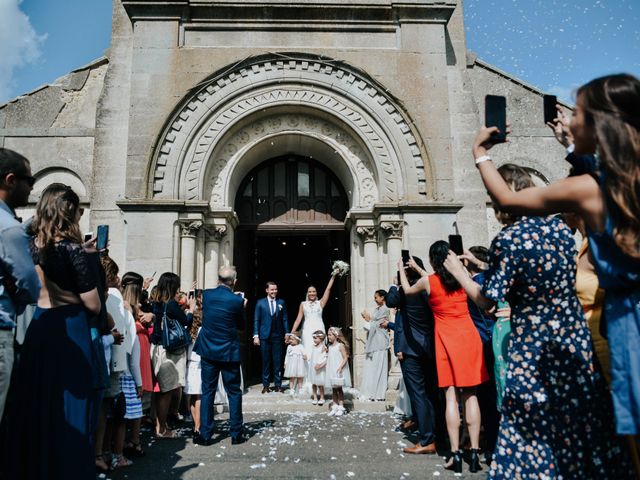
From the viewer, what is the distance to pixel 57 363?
A: 2.98 m

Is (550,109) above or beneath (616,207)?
above

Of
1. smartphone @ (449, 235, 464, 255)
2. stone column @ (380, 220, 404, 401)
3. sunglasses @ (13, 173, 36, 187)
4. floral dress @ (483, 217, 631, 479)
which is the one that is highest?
stone column @ (380, 220, 404, 401)

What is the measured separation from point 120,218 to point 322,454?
6333 mm

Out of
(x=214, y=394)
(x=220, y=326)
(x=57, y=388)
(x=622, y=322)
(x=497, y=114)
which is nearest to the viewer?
(x=622, y=322)

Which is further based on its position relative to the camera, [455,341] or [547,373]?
[455,341]

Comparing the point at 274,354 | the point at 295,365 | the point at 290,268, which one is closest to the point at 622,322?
the point at 295,365

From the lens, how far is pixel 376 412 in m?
7.76

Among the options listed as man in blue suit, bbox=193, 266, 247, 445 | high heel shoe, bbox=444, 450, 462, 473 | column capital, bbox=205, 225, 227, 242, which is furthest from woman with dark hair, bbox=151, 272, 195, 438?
high heel shoe, bbox=444, 450, 462, 473

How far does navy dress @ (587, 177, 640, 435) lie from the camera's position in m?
1.74

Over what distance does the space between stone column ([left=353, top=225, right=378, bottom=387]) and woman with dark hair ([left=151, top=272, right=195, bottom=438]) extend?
393cm

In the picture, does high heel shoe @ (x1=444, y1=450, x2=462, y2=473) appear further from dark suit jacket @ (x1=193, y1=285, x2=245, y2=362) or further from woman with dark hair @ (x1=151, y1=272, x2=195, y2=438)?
woman with dark hair @ (x1=151, y1=272, x2=195, y2=438)

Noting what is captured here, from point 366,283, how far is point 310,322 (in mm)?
1341

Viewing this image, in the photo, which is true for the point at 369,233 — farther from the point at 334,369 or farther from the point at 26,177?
the point at 26,177

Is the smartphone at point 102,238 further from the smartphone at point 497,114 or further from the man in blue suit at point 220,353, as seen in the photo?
the smartphone at point 497,114
